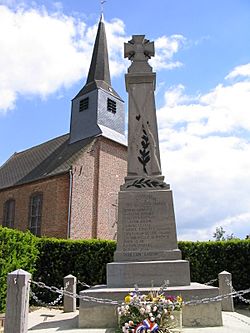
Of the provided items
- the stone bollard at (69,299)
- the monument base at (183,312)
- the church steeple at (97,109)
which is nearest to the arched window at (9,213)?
the church steeple at (97,109)

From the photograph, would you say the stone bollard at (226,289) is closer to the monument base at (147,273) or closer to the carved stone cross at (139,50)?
the monument base at (147,273)

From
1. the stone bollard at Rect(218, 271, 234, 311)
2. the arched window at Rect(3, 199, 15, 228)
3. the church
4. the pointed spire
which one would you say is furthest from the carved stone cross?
the pointed spire

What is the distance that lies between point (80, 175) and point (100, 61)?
11.8m

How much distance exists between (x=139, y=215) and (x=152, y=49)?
3955 millimetres

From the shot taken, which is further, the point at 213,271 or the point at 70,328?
the point at 213,271

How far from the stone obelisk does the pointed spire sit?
20.3 meters

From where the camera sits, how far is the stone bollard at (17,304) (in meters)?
3.71

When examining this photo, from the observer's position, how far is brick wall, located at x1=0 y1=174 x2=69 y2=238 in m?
20.5

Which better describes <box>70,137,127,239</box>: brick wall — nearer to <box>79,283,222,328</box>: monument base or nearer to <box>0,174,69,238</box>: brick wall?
<box>0,174,69,238</box>: brick wall

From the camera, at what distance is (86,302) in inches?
Answer: 218

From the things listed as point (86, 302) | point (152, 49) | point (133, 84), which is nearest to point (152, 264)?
point (86, 302)

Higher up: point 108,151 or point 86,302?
point 108,151

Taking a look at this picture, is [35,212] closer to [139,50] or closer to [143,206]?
[139,50]

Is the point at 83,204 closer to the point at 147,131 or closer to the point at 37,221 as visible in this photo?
the point at 37,221
